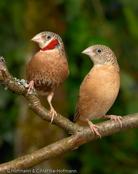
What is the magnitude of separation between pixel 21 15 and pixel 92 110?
2108 mm

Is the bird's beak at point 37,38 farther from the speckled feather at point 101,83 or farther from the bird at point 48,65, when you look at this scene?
the speckled feather at point 101,83

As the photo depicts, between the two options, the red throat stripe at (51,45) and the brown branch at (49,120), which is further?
the red throat stripe at (51,45)

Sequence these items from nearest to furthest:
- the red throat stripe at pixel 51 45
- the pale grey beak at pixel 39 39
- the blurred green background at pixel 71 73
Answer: the pale grey beak at pixel 39 39, the red throat stripe at pixel 51 45, the blurred green background at pixel 71 73

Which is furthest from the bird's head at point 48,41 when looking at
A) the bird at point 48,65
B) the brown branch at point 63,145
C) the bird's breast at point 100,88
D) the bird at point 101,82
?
the brown branch at point 63,145

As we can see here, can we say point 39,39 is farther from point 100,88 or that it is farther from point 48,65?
point 100,88

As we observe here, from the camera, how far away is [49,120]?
6.62 ft

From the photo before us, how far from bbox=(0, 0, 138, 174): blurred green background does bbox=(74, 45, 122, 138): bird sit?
4.03 ft

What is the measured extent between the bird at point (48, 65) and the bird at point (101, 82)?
196mm

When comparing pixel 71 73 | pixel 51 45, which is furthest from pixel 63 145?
pixel 71 73

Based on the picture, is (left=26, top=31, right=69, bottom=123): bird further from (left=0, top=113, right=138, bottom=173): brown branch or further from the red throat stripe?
(left=0, top=113, right=138, bottom=173): brown branch

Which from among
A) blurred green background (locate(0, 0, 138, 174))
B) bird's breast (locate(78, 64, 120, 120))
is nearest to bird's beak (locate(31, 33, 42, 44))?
bird's breast (locate(78, 64, 120, 120))

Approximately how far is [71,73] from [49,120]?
182cm

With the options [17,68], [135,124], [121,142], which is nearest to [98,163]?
[121,142]

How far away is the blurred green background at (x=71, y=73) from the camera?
147 inches
